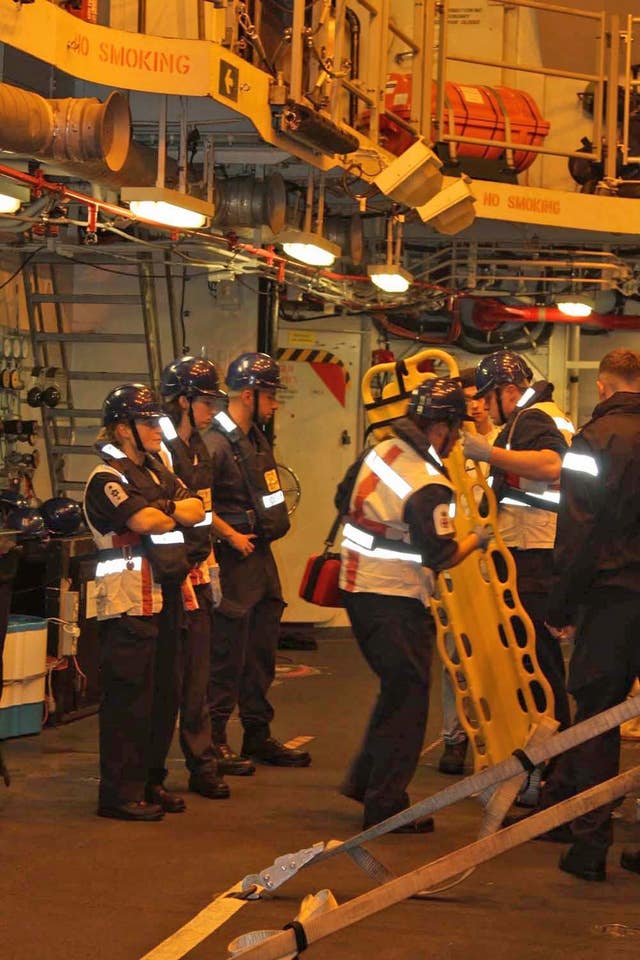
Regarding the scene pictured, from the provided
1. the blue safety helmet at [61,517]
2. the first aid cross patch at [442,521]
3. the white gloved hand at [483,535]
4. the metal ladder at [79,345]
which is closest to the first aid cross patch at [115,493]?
the first aid cross patch at [442,521]

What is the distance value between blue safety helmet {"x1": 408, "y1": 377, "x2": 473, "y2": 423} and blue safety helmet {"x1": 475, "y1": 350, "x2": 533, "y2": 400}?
1.04 m

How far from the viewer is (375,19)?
9.25 metres

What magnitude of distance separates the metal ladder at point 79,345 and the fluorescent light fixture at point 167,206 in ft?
10.8

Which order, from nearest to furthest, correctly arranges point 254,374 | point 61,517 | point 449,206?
1. point 254,374
2. point 61,517
3. point 449,206

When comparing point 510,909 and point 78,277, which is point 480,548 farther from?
point 78,277

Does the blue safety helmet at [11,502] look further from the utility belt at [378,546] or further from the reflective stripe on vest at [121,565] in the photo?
the utility belt at [378,546]

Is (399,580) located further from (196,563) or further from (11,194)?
(11,194)

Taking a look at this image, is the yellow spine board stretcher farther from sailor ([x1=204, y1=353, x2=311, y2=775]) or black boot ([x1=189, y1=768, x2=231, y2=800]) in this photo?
black boot ([x1=189, y1=768, x2=231, y2=800])

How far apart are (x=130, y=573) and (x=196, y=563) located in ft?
1.87

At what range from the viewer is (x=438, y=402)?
6391mm

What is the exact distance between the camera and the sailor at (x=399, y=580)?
6.31 meters

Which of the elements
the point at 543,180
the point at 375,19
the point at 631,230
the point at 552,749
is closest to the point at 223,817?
the point at 552,749

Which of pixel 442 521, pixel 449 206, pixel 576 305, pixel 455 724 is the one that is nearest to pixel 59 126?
pixel 442 521

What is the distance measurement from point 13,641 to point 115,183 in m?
2.74
